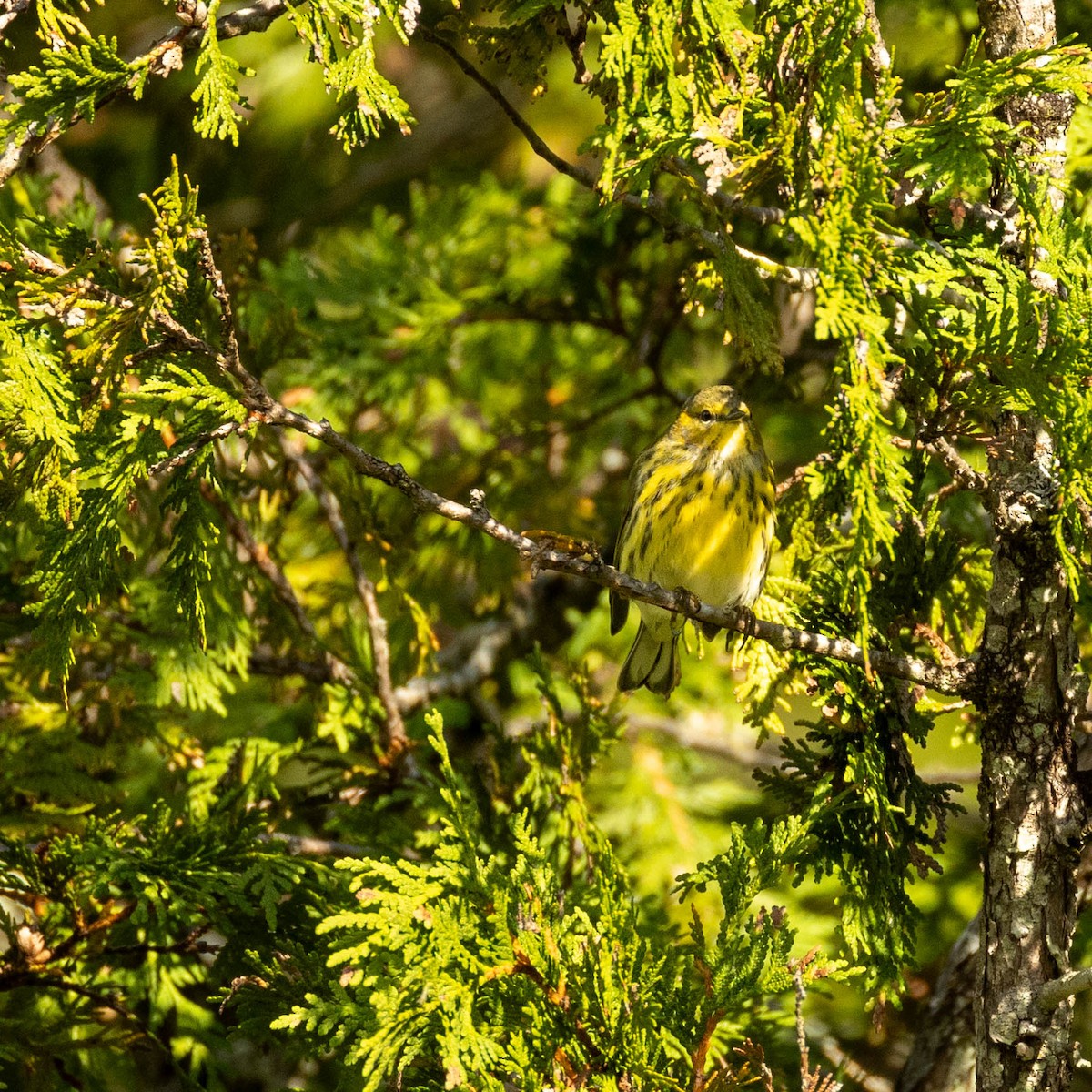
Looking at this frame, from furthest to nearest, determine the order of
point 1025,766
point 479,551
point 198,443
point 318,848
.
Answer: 1. point 479,551
2. point 318,848
3. point 1025,766
4. point 198,443

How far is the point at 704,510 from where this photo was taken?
10.5 ft

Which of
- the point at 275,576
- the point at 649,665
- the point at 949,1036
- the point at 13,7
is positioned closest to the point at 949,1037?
the point at 949,1036

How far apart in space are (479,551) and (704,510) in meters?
0.96

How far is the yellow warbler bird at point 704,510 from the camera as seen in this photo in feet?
10.5

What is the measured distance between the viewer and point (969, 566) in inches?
104

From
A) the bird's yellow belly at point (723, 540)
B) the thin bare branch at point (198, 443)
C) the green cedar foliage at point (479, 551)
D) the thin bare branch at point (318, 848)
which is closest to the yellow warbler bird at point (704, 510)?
the bird's yellow belly at point (723, 540)

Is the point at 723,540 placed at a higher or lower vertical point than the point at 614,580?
higher

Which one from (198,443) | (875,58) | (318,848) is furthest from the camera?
(318,848)

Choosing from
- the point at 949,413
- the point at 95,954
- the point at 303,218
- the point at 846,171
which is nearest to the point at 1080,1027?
the point at 949,413

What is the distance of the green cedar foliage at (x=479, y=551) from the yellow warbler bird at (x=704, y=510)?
0.33 meters

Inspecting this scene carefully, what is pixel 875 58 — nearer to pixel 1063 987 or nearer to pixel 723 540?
pixel 723 540

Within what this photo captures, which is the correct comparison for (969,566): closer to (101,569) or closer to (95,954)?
(101,569)

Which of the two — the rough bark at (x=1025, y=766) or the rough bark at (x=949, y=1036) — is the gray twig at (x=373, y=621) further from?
the rough bark at (x=1025, y=766)

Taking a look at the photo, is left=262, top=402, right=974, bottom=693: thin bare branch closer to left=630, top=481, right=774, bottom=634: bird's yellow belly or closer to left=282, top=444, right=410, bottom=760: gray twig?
left=630, top=481, right=774, bottom=634: bird's yellow belly
